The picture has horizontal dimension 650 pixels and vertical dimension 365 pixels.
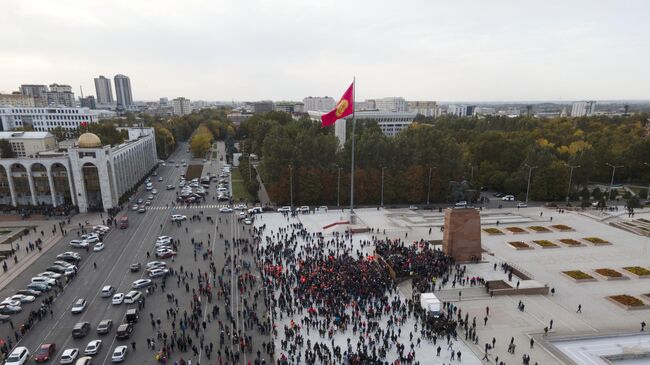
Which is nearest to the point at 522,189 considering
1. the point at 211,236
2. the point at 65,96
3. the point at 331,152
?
the point at 331,152

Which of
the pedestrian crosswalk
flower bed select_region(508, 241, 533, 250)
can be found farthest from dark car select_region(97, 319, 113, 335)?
flower bed select_region(508, 241, 533, 250)

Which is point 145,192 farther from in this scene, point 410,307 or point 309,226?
point 410,307

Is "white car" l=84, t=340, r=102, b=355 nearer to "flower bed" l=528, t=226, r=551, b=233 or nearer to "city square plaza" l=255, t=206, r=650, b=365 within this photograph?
"city square plaza" l=255, t=206, r=650, b=365

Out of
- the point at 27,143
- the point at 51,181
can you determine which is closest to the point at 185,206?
the point at 51,181

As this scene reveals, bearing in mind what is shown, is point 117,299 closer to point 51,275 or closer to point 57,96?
point 51,275

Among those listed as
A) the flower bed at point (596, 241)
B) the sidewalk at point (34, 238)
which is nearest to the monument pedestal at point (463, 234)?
the flower bed at point (596, 241)

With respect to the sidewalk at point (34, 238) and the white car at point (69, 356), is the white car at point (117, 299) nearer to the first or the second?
the white car at point (69, 356)

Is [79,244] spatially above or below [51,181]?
below

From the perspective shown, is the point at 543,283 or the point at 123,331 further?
the point at 543,283
